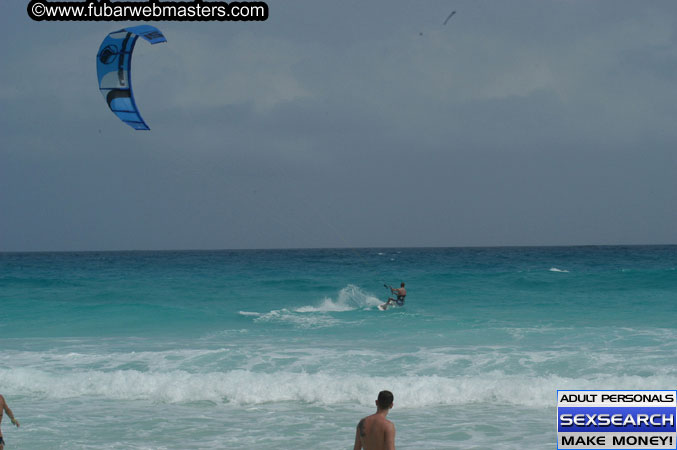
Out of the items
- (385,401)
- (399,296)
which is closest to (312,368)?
(385,401)

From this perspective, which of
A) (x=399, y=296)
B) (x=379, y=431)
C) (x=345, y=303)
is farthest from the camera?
(x=345, y=303)

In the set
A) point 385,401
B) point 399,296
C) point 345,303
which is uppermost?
point 385,401

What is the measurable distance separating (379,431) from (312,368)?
8136 mm

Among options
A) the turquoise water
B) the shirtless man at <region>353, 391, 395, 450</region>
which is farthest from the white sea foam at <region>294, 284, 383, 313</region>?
the shirtless man at <region>353, 391, 395, 450</region>

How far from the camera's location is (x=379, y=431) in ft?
19.6

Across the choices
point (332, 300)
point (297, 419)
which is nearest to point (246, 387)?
point (297, 419)

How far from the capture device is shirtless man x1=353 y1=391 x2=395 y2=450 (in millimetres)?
5938

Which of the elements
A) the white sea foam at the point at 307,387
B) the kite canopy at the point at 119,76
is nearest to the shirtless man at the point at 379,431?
the white sea foam at the point at 307,387

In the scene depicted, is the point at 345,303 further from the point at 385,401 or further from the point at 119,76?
the point at 385,401

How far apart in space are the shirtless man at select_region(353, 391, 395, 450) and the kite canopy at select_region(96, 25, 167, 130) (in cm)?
955

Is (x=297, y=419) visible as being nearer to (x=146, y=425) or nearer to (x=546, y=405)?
(x=146, y=425)

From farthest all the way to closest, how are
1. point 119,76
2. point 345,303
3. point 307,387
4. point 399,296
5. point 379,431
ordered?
point 345,303
point 399,296
point 119,76
point 307,387
point 379,431

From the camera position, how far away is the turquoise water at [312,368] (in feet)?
32.6

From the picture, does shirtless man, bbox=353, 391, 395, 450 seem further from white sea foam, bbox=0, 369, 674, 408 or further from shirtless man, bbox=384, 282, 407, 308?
shirtless man, bbox=384, 282, 407, 308
